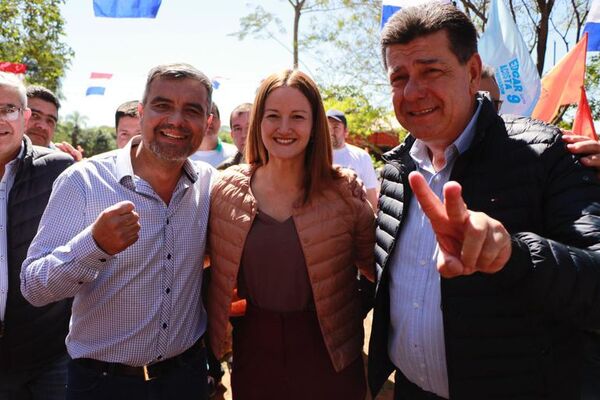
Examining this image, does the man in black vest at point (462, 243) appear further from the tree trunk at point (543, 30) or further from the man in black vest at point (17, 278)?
the tree trunk at point (543, 30)

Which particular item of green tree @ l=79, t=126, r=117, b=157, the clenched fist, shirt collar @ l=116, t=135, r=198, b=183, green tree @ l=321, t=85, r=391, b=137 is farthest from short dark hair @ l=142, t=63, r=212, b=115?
green tree @ l=79, t=126, r=117, b=157

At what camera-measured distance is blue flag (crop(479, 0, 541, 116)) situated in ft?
21.2

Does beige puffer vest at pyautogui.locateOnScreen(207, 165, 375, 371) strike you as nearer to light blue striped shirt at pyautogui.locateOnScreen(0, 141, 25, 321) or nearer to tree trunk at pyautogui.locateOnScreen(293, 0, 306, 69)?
light blue striped shirt at pyautogui.locateOnScreen(0, 141, 25, 321)

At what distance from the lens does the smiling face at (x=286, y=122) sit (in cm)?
246

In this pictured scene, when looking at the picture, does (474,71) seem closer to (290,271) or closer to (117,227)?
(290,271)

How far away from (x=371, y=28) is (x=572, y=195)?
50.6 ft

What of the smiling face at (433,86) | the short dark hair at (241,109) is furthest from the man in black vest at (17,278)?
the short dark hair at (241,109)

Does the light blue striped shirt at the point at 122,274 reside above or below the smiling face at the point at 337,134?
below

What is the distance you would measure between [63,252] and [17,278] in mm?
880

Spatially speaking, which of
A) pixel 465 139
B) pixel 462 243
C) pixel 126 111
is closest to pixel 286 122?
pixel 465 139

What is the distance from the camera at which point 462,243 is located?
127cm

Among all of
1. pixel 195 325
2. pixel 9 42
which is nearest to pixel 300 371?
pixel 195 325

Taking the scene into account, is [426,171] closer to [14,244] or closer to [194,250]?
[194,250]

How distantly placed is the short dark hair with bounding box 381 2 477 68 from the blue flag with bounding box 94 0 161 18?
510cm
